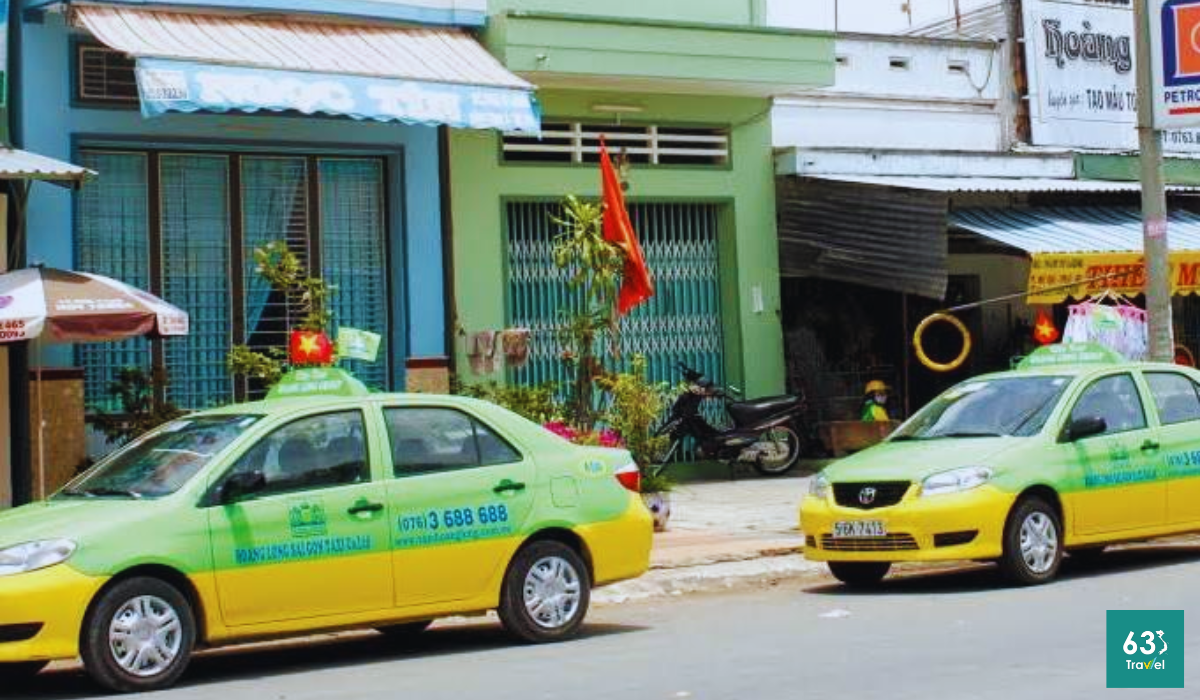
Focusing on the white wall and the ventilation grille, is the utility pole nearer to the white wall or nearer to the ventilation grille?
the white wall

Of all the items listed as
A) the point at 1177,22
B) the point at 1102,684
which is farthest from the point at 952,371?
the point at 1102,684

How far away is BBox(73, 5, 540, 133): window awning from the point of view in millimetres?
15070

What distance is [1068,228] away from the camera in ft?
70.6

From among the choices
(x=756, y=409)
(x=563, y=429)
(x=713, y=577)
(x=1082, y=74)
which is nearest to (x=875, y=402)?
(x=756, y=409)

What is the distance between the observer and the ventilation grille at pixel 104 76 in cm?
1619

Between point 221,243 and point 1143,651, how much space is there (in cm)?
1055

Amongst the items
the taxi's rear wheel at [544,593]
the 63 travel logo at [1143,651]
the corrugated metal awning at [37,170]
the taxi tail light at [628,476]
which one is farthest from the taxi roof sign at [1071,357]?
the corrugated metal awning at [37,170]

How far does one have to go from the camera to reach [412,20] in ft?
58.3

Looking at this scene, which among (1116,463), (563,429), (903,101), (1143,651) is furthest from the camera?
(903,101)

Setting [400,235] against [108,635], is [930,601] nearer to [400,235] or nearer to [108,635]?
[108,635]

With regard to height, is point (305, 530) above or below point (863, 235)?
below

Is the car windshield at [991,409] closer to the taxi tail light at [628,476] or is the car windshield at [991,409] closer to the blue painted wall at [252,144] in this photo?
the taxi tail light at [628,476]

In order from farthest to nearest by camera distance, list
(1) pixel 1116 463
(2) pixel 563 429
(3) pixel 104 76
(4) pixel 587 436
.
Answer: (3) pixel 104 76, (4) pixel 587 436, (2) pixel 563 429, (1) pixel 1116 463

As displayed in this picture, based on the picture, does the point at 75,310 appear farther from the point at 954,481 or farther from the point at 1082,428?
the point at 1082,428
